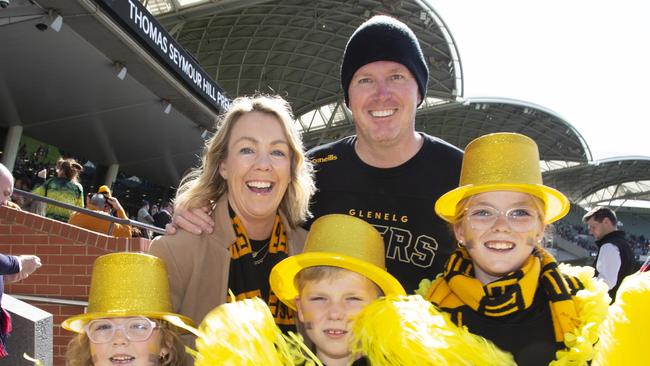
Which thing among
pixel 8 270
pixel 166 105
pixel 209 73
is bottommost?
pixel 8 270

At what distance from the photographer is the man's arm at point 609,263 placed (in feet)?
21.5

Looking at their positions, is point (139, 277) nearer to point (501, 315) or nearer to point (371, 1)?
point (501, 315)

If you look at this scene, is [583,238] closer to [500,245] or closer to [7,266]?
[7,266]

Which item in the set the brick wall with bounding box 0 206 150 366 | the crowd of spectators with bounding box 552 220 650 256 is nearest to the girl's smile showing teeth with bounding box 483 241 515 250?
the brick wall with bounding box 0 206 150 366

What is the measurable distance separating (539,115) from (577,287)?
3685 centimetres

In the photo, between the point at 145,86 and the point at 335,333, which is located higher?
the point at 145,86

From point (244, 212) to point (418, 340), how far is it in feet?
4.12

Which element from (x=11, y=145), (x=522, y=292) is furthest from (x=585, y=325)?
(x=11, y=145)

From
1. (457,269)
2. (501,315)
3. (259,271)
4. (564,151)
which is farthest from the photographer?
(564,151)

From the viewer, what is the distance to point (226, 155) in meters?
2.87

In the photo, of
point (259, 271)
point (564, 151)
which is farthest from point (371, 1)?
point (564, 151)

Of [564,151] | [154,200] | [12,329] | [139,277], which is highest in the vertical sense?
[564,151]

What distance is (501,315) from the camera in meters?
2.14

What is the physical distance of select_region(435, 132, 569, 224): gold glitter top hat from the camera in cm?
225
